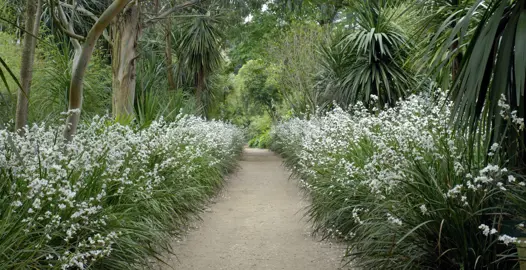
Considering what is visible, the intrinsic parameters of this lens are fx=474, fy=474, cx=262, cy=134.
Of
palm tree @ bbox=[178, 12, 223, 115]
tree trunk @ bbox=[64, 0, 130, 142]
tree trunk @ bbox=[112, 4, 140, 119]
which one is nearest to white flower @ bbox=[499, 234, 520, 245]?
tree trunk @ bbox=[64, 0, 130, 142]

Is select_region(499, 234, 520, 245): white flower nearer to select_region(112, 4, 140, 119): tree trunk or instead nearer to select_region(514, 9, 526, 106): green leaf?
select_region(514, 9, 526, 106): green leaf

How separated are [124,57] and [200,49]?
8624 millimetres

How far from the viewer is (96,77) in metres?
9.59

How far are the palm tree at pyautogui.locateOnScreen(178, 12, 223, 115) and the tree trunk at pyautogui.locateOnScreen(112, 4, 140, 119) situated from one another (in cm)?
786

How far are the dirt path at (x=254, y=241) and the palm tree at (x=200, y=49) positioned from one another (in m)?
8.19

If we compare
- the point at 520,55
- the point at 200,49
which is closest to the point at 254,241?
the point at 520,55

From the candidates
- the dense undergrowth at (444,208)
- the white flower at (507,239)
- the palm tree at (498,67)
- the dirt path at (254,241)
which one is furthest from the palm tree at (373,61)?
the white flower at (507,239)

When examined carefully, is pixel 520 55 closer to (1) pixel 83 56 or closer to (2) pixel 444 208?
(2) pixel 444 208

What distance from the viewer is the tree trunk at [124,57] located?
7.05 meters

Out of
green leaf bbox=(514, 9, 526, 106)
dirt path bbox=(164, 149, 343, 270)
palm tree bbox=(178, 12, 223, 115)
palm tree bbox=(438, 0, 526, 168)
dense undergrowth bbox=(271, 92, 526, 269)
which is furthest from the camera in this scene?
palm tree bbox=(178, 12, 223, 115)

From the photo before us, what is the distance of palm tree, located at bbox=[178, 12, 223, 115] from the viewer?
50.7 feet

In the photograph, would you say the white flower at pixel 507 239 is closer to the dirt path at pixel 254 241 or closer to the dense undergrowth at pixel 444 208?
the dense undergrowth at pixel 444 208

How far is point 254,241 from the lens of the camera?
17.1 ft

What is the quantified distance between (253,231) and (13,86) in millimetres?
5738
